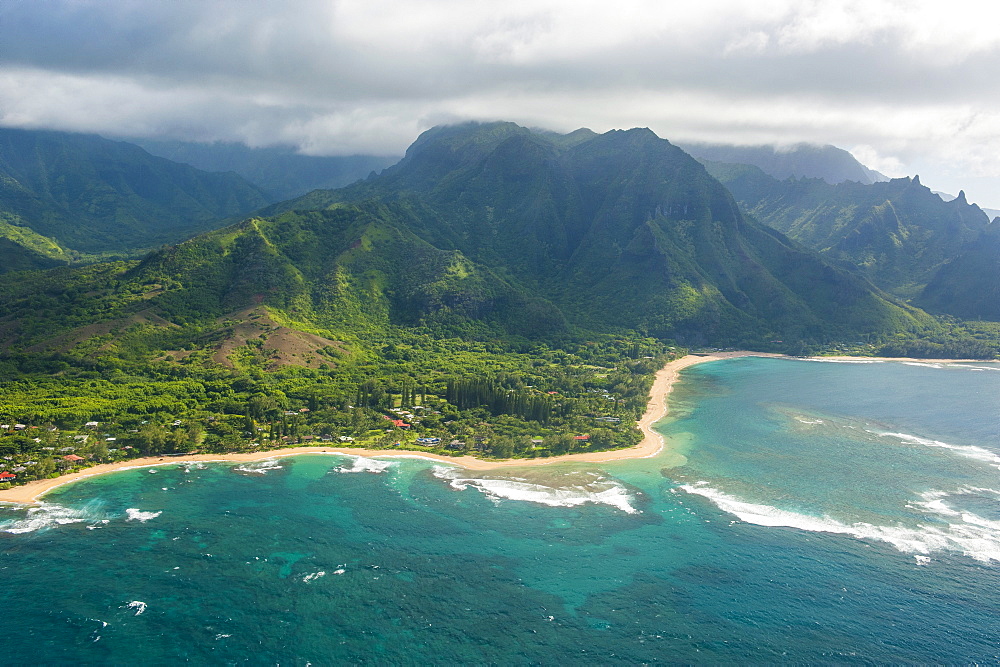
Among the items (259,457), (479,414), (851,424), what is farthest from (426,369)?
(851,424)

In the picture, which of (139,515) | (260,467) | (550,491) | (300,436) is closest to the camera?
(139,515)

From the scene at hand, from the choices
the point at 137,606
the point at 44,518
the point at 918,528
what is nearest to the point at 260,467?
the point at 44,518

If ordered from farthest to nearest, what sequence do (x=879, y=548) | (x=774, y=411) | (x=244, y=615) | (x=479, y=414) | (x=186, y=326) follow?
(x=186, y=326) → (x=774, y=411) → (x=479, y=414) → (x=879, y=548) → (x=244, y=615)

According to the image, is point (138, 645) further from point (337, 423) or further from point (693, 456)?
point (693, 456)

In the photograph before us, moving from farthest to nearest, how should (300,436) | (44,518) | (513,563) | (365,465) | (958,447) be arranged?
(958,447) < (300,436) < (365,465) < (44,518) < (513,563)

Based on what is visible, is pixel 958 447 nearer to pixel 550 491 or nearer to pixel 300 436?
pixel 550 491

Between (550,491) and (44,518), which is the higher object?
(44,518)

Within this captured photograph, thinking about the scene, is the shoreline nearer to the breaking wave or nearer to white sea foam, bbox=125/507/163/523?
the breaking wave
